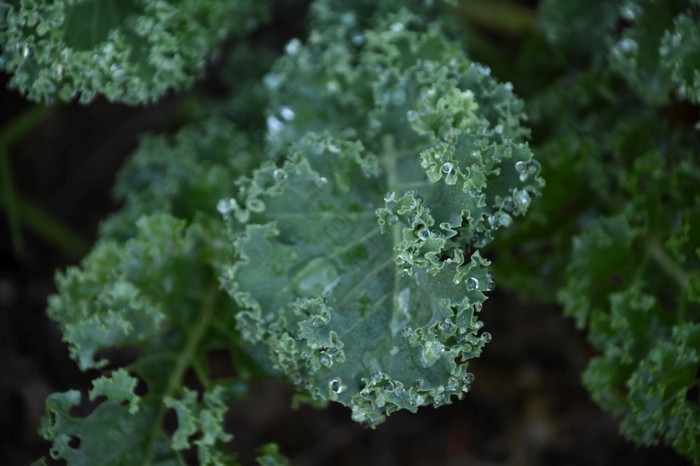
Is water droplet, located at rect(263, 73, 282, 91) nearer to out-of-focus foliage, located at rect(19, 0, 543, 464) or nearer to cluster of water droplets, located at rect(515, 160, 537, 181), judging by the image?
out-of-focus foliage, located at rect(19, 0, 543, 464)

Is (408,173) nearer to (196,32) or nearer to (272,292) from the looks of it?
(272,292)

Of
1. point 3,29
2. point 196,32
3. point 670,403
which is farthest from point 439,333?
point 3,29

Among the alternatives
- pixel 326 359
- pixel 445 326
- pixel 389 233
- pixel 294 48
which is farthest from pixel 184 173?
pixel 445 326

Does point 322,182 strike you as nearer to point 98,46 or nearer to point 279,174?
point 279,174

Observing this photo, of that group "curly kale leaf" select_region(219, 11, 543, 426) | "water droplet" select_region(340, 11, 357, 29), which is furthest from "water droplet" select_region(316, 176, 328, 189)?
"water droplet" select_region(340, 11, 357, 29)

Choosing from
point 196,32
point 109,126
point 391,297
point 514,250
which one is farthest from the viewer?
point 109,126

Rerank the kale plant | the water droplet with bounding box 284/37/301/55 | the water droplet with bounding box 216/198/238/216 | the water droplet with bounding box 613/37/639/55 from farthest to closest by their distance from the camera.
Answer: the water droplet with bounding box 284/37/301/55, the water droplet with bounding box 613/37/639/55, the water droplet with bounding box 216/198/238/216, the kale plant

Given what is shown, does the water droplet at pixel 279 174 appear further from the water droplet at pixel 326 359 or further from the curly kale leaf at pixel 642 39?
the curly kale leaf at pixel 642 39
